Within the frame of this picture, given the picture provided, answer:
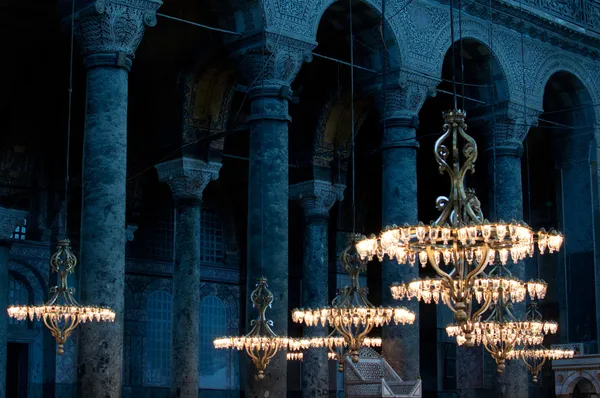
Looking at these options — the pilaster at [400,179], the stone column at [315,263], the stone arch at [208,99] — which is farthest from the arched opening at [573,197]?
the stone arch at [208,99]

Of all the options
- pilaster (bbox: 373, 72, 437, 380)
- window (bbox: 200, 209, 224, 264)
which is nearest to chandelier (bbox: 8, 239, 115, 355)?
pilaster (bbox: 373, 72, 437, 380)

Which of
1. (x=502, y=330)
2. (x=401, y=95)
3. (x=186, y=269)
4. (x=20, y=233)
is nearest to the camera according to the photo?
(x=502, y=330)

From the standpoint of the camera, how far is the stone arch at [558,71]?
1777 cm

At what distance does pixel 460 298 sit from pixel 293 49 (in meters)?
4.76

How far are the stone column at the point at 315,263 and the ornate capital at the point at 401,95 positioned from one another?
324 centimetres

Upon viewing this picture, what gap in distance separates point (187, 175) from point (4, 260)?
2.97 m

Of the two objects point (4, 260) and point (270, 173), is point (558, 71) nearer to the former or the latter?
point (270, 173)

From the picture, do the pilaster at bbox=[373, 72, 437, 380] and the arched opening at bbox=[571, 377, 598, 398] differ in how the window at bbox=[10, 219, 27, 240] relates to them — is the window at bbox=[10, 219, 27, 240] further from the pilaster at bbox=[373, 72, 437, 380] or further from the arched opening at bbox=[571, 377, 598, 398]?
the arched opening at bbox=[571, 377, 598, 398]

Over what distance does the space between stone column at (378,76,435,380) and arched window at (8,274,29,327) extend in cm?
599

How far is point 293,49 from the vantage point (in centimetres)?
1380

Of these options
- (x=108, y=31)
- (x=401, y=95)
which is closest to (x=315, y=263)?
(x=401, y=95)

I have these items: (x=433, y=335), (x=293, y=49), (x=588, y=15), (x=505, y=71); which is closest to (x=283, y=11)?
(x=293, y=49)

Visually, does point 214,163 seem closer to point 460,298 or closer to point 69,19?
point 69,19

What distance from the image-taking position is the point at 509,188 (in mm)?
17109
